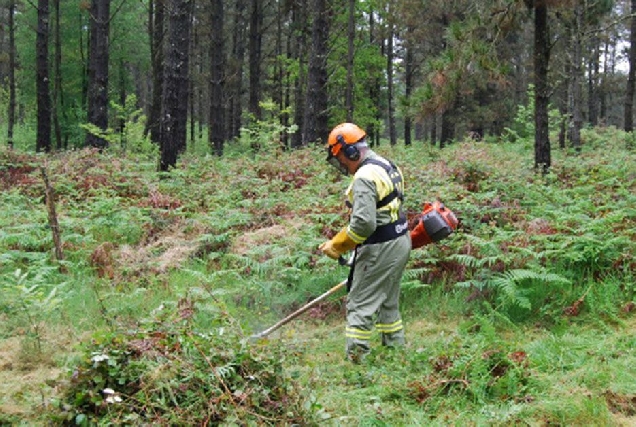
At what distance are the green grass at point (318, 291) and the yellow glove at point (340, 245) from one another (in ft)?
3.36

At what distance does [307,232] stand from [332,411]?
5070mm

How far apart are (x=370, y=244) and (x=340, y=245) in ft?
1.08

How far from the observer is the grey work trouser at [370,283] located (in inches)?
215

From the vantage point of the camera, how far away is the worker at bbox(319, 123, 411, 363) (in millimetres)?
5387

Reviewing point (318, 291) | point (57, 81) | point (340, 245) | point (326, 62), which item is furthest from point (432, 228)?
point (57, 81)

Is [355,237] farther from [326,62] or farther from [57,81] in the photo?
[57,81]

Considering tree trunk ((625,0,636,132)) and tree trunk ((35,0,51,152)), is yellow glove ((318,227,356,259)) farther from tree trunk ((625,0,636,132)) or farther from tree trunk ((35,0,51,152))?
tree trunk ((625,0,636,132))

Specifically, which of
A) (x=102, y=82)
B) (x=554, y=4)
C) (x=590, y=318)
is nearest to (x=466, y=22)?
(x=554, y=4)

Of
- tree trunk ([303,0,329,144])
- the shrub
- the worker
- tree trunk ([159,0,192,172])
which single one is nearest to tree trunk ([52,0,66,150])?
tree trunk ([303,0,329,144])

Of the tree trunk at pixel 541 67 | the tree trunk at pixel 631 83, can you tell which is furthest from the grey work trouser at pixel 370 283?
the tree trunk at pixel 631 83

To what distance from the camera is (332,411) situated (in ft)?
12.7

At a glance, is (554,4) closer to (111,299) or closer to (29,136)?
(111,299)

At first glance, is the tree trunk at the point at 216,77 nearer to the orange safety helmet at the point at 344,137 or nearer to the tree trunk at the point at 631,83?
the orange safety helmet at the point at 344,137

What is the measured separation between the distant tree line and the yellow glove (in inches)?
280
